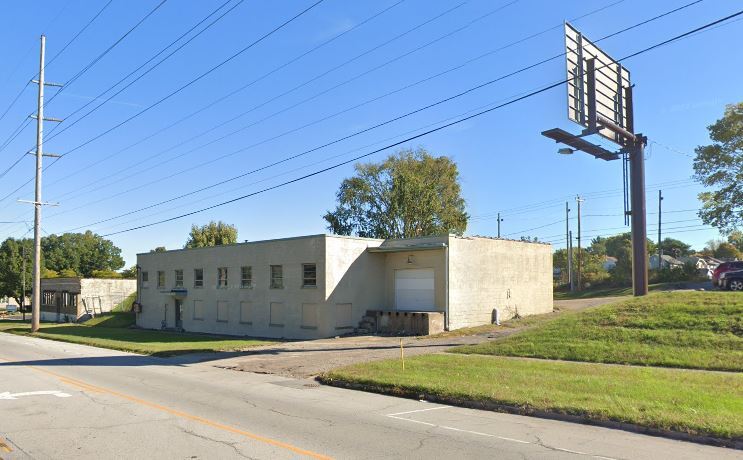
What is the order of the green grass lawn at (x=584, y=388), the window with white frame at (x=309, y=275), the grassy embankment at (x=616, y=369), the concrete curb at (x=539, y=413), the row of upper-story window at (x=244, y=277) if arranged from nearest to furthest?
the concrete curb at (x=539, y=413)
the green grass lawn at (x=584, y=388)
the grassy embankment at (x=616, y=369)
the window with white frame at (x=309, y=275)
the row of upper-story window at (x=244, y=277)

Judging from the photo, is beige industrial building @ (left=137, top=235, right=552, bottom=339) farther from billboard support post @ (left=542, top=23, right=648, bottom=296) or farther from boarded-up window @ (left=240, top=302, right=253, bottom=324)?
billboard support post @ (left=542, top=23, right=648, bottom=296)

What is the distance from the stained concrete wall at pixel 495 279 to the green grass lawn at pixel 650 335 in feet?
28.3

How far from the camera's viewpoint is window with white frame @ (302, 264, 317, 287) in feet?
100

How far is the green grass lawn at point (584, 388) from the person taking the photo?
9.73 metres

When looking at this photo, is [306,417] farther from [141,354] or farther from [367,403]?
[141,354]

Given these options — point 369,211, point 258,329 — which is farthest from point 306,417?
point 369,211

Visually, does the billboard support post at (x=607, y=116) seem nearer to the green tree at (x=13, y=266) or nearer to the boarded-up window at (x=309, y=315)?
the boarded-up window at (x=309, y=315)

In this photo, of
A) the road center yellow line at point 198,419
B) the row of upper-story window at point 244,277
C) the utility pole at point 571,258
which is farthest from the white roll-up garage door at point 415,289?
the utility pole at point 571,258

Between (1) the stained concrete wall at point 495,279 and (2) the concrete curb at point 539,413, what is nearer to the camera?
(2) the concrete curb at point 539,413

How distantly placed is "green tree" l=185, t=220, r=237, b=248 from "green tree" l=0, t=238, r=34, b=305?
2164 cm

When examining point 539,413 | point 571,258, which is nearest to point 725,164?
point 571,258

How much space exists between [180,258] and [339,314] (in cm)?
1600

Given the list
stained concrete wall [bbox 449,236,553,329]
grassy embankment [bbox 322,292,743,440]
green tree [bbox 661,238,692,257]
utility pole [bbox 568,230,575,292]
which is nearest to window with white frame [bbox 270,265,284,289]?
stained concrete wall [bbox 449,236,553,329]

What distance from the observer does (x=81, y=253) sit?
362ft
